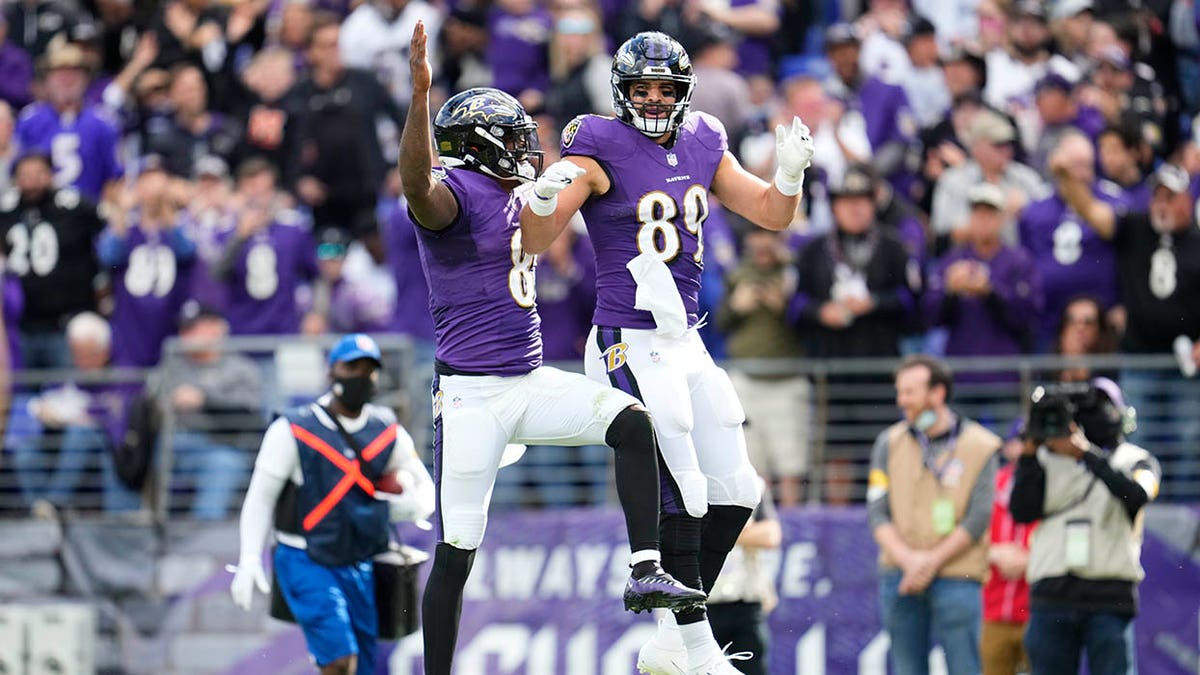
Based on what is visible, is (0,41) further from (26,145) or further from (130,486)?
(130,486)

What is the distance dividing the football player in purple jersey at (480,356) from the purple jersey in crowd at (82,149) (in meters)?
8.63

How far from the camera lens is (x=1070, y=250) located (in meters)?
14.2

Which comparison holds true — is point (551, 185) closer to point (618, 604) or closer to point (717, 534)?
point (717, 534)

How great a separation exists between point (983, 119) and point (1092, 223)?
1464 millimetres

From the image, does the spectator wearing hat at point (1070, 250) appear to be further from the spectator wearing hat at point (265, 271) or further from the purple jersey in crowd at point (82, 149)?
the purple jersey in crowd at point (82, 149)

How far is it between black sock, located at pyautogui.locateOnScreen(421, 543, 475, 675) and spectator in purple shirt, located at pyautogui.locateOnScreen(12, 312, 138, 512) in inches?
258

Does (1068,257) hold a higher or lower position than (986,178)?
lower

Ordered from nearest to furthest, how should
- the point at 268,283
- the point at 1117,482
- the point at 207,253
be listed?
the point at 1117,482 → the point at 268,283 → the point at 207,253

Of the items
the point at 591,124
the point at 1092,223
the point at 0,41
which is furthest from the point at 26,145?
the point at 591,124

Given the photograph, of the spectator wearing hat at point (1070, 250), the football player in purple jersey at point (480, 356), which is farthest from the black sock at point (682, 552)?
the spectator wearing hat at point (1070, 250)

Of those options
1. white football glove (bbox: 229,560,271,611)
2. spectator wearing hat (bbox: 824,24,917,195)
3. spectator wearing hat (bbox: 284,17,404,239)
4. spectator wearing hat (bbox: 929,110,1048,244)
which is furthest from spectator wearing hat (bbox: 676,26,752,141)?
white football glove (bbox: 229,560,271,611)

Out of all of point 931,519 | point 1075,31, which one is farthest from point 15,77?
point 931,519

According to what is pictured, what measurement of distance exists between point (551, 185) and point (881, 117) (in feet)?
24.2

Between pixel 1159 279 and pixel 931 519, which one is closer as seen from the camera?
pixel 931 519
